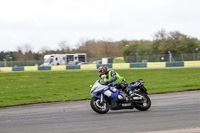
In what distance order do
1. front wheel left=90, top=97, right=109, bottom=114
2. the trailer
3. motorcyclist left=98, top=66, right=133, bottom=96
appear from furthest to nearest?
1. the trailer
2. motorcyclist left=98, top=66, right=133, bottom=96
3. front wheel left=90, top=97, right=109, bottom=114

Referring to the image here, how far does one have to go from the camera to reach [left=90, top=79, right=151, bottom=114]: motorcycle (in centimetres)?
1079

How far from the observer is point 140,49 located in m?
73.1

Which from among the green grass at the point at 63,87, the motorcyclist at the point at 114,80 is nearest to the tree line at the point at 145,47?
the green grass at the point at 63,87

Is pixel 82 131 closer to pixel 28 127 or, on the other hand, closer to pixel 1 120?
pixel 28 127

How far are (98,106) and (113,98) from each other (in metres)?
0.55

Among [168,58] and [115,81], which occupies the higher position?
[168,58]

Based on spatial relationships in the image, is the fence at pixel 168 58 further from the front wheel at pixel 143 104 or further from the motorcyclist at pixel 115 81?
the front wheel at pixel 143 104

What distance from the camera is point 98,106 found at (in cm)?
1077

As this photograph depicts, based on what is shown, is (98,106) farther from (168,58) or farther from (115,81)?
(168,58)

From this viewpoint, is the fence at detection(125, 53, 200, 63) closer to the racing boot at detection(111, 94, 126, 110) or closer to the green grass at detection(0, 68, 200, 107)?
the green grass at detection(0, 68, 200, 107)

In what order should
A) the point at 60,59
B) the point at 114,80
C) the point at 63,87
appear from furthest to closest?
the point at 60,59
the point at 63,87
the point at 114,80

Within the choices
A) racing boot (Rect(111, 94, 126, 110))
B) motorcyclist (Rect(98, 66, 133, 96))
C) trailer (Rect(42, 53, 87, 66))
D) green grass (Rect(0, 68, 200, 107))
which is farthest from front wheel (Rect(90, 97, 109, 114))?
trailer (Rect(42, 53, 87, 66))

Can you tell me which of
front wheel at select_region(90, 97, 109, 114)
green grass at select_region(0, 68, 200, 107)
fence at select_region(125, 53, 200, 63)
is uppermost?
fence at select_region(125, 53, 200, 63)

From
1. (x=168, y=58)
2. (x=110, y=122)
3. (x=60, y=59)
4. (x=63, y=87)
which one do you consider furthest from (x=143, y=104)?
(x=60, y=59)
